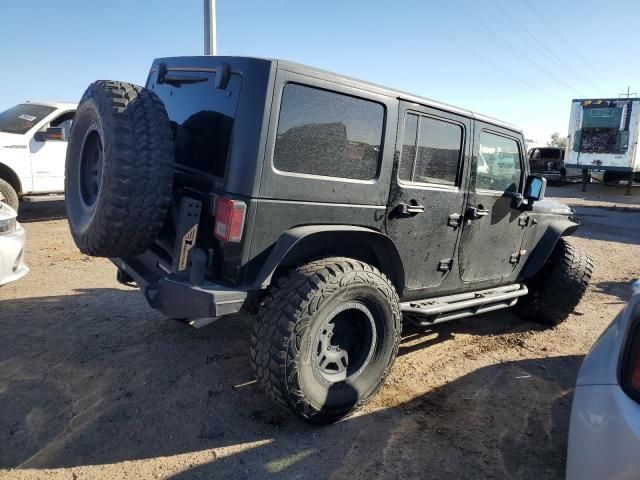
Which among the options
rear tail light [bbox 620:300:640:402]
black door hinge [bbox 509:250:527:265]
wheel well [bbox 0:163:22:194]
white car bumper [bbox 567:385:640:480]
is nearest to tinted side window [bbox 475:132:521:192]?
black door hinge [bbox 509:250:527:265]

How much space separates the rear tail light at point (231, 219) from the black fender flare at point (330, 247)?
0.25m

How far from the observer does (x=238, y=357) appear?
12.2 ft

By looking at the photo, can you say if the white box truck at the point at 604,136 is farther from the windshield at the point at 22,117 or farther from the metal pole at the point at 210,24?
the windshield at the point at 22,117

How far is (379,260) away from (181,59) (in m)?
1.97

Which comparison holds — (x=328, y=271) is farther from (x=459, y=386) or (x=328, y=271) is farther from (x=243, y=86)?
(x=459, y=386)

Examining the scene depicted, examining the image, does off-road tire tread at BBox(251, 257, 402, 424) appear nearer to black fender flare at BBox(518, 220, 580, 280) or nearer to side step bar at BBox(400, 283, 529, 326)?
side step bar at BBox(400, 283, 529, 326)

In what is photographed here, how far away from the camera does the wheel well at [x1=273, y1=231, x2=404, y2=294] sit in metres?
2.97

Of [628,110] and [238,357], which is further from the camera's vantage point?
[628,110]

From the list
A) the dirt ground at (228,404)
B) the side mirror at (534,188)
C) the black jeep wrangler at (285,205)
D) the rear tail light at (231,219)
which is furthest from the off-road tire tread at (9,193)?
the side mirror at (534,188)

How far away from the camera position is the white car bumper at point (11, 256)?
160 inches

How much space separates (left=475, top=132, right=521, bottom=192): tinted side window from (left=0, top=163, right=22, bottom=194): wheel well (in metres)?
7.32

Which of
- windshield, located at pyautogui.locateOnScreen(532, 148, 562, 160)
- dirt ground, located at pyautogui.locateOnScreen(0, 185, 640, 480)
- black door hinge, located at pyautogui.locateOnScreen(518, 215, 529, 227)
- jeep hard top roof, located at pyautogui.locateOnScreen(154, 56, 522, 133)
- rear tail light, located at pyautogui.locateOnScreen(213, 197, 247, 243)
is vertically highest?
windshield, located at pyautogui.locateOnScreen(532, 148, 562, 160)

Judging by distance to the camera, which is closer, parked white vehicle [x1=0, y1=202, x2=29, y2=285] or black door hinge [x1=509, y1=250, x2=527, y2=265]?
parked white vehicle [x1=0, y1=202, x2=29, y2=285]

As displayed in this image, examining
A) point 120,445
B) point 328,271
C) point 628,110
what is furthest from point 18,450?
point 628,110
